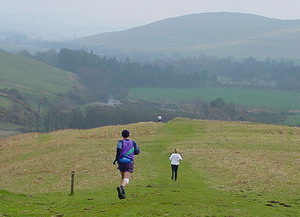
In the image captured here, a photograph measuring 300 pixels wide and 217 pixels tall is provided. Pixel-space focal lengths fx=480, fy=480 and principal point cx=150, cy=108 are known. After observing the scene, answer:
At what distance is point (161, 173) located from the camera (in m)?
33.5

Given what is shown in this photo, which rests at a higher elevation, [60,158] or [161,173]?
[161,173]

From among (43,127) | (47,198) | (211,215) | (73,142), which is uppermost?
(211,215)

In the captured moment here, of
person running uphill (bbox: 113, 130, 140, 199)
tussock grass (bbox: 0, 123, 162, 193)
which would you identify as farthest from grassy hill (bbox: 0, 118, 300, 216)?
person running uphill (bbox: 113, 130, 140, 199)

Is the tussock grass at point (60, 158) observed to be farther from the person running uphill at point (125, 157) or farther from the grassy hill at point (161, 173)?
the person running uphill at point (125, 157)

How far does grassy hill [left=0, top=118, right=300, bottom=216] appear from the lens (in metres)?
19.7

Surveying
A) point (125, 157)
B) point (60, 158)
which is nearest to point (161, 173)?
point (125, 157)

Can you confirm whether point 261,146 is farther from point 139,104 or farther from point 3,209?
point 139,104

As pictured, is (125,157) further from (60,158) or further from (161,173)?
(60,158)

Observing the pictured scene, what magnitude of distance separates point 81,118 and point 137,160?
10413cm

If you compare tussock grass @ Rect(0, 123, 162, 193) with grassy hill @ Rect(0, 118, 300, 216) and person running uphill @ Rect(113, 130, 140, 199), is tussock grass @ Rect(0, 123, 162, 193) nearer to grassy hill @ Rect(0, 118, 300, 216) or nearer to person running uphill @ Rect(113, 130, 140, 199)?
grassy hill @ Rect(0, 118, 300, 216)

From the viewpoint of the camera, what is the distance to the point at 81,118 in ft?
469

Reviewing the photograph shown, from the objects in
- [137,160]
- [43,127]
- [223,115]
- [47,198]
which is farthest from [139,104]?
[47,198]

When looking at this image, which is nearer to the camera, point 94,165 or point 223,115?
point 94,165

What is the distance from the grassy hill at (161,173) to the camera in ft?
64.6
